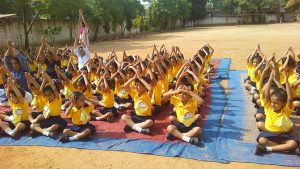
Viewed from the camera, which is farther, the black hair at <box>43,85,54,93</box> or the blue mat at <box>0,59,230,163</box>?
the black hair at <box>43,85,54,93</box>

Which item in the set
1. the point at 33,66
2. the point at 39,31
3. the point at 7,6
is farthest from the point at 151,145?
the point at 7,6

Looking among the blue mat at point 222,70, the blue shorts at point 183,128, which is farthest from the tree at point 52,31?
the blue shorts at point 183,128

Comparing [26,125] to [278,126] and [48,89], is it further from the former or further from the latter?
[278,126]

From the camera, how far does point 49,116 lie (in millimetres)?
6160

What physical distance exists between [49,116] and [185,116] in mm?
2667

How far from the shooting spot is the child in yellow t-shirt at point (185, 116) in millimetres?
5453

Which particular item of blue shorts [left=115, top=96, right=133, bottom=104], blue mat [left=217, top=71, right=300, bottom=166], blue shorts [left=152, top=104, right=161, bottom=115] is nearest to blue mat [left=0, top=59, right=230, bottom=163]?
blue mat [left=217, top=71, right=300, bottom=166]

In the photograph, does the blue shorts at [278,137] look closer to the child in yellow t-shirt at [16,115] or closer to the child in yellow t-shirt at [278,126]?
the child in yellow t-shirt at [278,126]

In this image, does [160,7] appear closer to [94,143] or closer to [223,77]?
[223,77]

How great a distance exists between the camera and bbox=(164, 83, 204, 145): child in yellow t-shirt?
5453 millimetres

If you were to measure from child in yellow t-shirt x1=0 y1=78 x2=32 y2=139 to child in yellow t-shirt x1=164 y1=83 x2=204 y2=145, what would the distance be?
2.86 m

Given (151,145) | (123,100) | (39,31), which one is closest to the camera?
(151,145)

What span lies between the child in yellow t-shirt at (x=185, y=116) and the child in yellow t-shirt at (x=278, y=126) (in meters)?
1.08

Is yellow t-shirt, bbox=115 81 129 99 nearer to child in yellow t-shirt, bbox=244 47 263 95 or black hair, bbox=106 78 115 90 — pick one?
black hair, bbox=106 78 115 90
